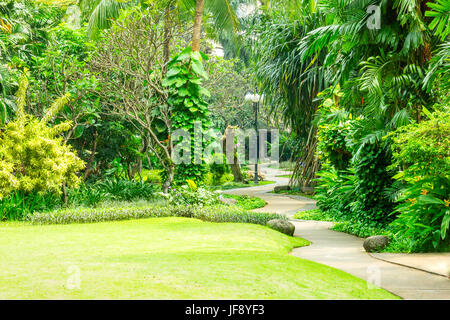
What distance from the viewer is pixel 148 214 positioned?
1180 cm

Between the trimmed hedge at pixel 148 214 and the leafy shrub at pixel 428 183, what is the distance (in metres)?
3.65

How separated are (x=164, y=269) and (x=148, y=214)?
6593 mm

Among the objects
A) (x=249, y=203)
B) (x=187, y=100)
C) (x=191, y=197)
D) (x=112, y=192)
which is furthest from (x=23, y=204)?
(x=249, y=203)

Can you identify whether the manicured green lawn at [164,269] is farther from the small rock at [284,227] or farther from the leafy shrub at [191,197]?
the leafy shrub at [191,197]

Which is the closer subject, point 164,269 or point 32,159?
point 164,269

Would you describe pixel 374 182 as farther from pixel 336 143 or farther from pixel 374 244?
pixel 374 244

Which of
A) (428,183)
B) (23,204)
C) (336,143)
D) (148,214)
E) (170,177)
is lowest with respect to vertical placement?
(148,214)

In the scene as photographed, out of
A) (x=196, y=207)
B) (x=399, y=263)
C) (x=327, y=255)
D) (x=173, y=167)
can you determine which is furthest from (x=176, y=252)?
(x=173, y=167)

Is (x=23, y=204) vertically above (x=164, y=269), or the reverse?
(x=164, y=269)

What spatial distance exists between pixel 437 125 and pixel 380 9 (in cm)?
351

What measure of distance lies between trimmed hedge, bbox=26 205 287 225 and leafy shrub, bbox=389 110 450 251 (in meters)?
3.65

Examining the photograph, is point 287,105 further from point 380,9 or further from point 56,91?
point 380,9

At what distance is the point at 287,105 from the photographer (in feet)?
65.4

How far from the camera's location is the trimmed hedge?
1102cm
